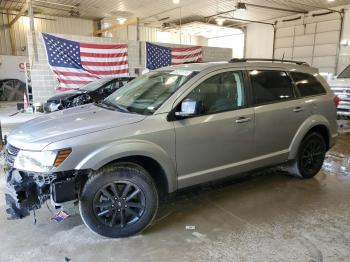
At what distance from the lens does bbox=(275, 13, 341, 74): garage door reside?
47.9 feet

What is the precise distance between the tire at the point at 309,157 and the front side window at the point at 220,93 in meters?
1.38

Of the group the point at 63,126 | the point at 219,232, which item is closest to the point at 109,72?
the point at 63,126

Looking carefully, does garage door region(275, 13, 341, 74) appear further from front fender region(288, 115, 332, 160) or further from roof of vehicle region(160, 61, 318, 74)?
front fender region(288, 115, 332, 160)

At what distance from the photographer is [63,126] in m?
2.65

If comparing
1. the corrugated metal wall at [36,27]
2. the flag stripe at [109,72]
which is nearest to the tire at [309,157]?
the flag stripe at [109,72]

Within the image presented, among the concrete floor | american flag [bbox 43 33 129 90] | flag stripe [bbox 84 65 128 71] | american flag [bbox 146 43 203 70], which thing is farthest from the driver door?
american flag [bbox 146 43 203 70]

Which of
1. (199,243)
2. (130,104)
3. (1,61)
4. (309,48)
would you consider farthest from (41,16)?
(199,243)

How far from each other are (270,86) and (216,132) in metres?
→ 1.07

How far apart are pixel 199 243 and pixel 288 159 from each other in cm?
189

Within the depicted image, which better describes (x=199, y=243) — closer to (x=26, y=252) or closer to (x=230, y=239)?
(x=230, y=239)

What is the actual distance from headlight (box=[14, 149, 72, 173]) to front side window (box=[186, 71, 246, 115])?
131 centimetres

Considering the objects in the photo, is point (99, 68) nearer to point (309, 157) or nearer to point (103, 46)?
point (103, 46)

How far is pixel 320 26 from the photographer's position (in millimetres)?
15133

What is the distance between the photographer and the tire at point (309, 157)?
407cm
